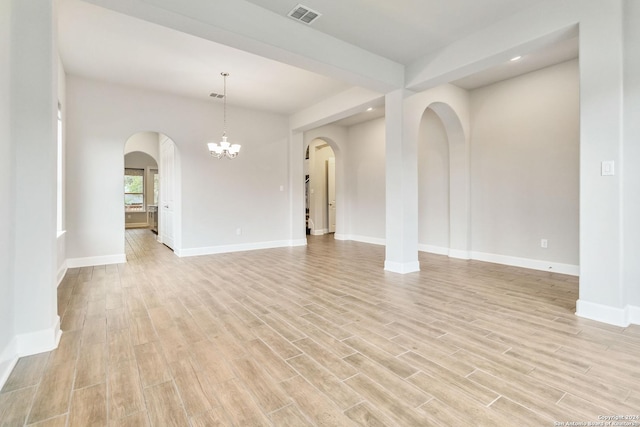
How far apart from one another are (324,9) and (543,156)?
385 cm

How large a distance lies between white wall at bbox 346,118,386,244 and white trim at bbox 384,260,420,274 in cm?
271

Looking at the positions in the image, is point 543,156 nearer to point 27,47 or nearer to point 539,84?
point 539,84

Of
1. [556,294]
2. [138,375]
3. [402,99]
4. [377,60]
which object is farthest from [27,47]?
[556,294]

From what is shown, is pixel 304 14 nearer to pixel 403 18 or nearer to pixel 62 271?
pixel 403 18

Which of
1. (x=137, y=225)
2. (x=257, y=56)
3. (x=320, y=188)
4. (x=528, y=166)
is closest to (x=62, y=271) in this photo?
(x=257, y=56)

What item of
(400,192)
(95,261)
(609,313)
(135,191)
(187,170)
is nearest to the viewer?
(609,313)

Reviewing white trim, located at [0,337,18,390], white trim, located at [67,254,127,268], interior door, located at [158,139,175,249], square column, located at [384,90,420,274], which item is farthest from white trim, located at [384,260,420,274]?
interior door, located at [158,139,175,249]

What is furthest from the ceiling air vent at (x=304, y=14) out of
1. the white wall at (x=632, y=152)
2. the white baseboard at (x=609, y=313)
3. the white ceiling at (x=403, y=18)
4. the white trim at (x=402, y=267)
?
the white baseboard at (x=609, y=313)

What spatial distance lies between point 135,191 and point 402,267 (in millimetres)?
11714

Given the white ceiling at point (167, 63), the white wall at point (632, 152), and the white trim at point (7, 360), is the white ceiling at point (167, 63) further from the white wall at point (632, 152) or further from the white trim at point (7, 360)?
the white wall at point (632, 152)

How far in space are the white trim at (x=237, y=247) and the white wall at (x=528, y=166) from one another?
12.8 ft

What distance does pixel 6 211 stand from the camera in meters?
1.88

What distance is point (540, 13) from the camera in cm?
292

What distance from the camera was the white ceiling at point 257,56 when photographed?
2.98 meters
